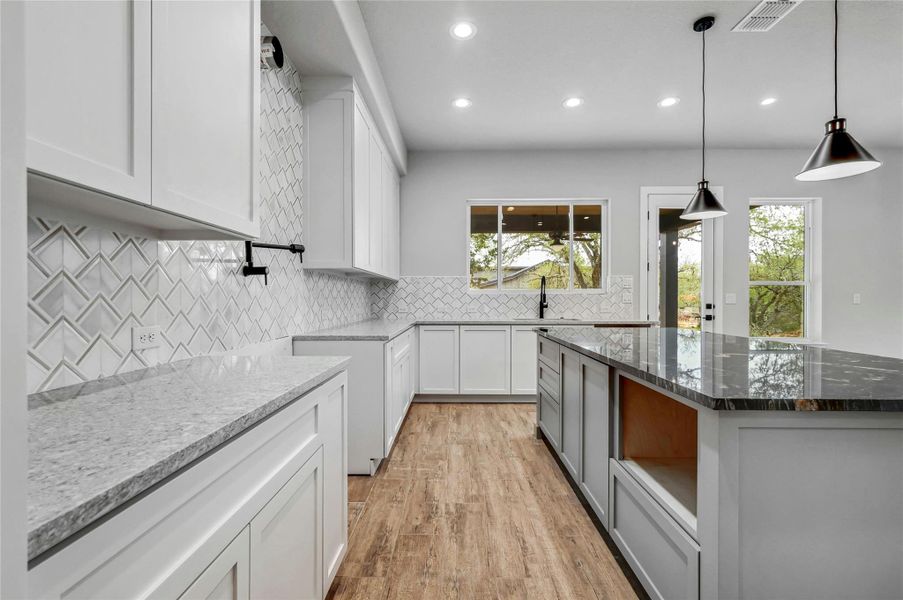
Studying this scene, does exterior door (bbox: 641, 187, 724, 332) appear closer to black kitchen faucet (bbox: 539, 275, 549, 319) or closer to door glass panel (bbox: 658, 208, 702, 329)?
door glass panel (bbox: 658, 208, 702, 329)

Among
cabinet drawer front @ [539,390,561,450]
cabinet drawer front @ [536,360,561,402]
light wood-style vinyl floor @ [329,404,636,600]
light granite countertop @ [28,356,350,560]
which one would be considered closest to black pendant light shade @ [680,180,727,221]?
cabinet drawer front @ [536,360,561,402]

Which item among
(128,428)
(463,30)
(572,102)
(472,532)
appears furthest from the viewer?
(572,102)

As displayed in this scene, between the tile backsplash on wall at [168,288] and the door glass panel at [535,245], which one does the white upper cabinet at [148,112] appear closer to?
the tile backsplash on wall at [168,288]

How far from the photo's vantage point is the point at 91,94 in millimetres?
732

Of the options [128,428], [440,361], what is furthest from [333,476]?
[440,361]

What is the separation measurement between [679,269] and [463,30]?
363 centimetres

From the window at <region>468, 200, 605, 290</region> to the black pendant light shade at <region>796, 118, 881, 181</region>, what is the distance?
107 inches

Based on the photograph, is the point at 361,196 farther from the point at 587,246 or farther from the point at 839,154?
the point at 587,246

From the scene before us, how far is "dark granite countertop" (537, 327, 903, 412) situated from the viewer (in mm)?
940

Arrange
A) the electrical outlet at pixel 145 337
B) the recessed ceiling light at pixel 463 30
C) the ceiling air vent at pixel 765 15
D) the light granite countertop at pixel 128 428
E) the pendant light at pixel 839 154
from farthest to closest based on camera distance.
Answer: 1. the recessed ceiling light at pixel 463 30
2. the ceiling air vent at pixel 765 15
3. the pendant light at pixel 839 154
4. the electrical outlet at pixel 145 337
5. the light granite countertop at pixel 128 428

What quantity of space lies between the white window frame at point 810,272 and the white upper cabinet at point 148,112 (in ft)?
17.5

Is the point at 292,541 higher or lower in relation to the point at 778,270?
lower

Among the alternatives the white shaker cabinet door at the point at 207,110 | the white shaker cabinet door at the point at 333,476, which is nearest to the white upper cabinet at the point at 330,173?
the white shaker cabinet door at the point at 207,110

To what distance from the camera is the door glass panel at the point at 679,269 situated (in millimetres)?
4602
